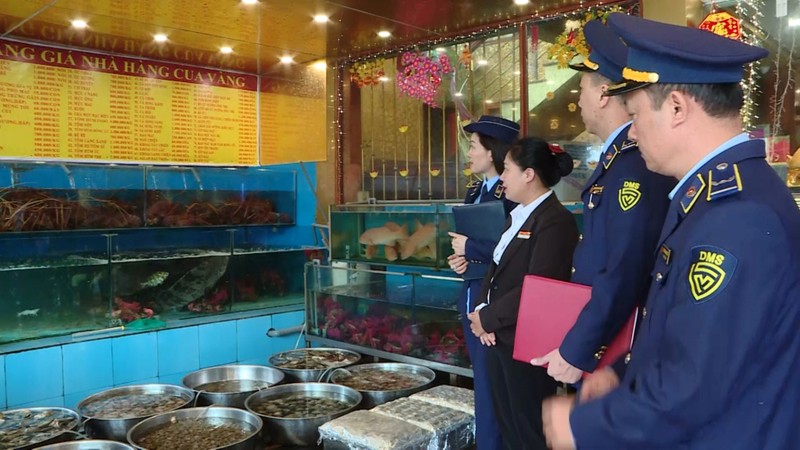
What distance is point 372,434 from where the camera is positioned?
8.52 ft

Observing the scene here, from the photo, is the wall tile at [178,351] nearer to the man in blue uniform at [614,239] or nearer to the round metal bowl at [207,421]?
the round metal bowl at [207,421]

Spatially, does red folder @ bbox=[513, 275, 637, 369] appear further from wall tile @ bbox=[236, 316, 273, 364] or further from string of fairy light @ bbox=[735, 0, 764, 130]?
wall tile @ bbox=[236, 316, 273, 364]

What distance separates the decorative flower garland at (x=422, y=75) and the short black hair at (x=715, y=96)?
3194 millimetres

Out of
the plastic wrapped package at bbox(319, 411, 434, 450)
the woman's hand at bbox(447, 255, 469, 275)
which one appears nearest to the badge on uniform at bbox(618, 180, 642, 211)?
the woman's hand at bbox(447, 255, 469, 275)

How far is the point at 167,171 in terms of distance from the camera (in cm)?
506

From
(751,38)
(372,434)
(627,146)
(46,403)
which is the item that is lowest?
(46,403)

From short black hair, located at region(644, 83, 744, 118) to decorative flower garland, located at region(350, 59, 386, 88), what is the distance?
12.2 ft

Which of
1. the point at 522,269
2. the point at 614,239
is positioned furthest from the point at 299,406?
the point at 614,239

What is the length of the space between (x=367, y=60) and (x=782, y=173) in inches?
116

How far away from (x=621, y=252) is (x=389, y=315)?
2344mm

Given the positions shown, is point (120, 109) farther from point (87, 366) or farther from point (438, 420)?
point (438, 420)

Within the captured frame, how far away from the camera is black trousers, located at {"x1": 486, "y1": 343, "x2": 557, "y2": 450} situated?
231 cm

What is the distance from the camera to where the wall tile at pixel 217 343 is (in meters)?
4.69

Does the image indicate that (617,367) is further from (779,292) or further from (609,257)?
(779,292)
